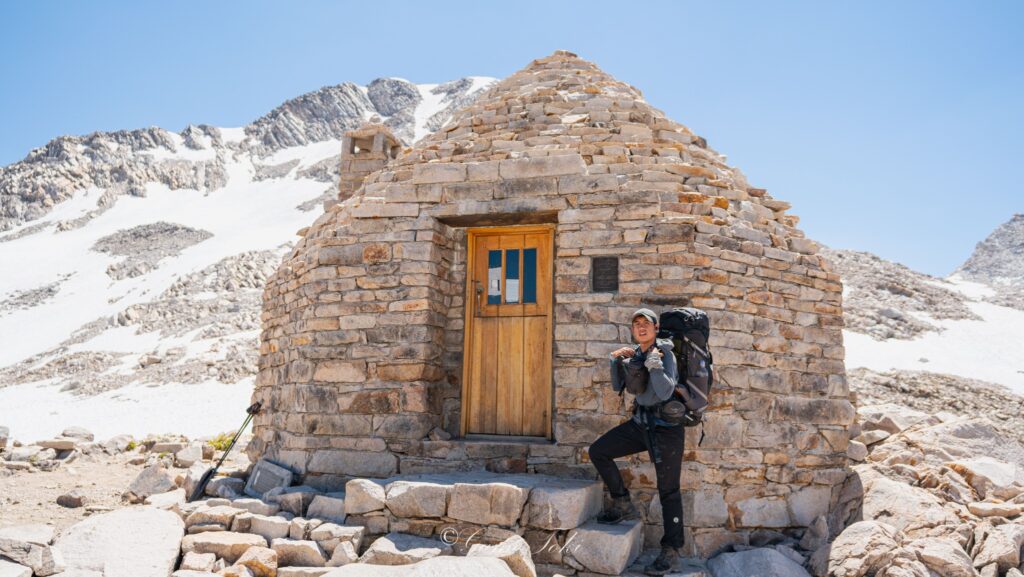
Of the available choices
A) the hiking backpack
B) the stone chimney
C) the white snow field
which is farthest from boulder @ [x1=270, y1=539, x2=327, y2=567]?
the white snow field

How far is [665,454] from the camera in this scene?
4.54 metres

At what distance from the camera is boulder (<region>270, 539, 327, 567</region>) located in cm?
485

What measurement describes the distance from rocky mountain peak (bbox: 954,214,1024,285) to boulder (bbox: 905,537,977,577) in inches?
1948

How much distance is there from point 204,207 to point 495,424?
66.7 metres

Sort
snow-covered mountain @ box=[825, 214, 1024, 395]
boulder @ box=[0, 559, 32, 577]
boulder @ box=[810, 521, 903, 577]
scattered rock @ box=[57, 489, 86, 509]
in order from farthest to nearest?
snow-covered mountain @ box=[825, 214, 1024, 395]
scattered rock @ box=[57, 489, 86, 509]
boulder @ box=[810, 521, 903, 577]
boulder @ box=[0, 559, 32, 577]

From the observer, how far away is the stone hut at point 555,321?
566cm

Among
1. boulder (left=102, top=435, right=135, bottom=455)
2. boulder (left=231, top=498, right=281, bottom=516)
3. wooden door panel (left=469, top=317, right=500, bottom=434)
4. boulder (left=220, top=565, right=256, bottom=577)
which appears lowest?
boulder (left=102, top=435, right=135, bottom=455)

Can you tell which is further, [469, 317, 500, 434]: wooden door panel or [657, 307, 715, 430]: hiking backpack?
[469, 317, 500, 434]: wooden door panel

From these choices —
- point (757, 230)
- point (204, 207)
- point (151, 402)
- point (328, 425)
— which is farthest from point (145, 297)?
point (757, 230)

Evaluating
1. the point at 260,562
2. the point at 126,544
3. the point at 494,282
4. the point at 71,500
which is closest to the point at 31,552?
the point at 126,544

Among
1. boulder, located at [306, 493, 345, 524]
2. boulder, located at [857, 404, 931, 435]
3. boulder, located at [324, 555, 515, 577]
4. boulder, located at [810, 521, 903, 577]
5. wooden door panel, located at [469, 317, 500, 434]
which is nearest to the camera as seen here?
boulder, located at [324, 555, 515, 577]

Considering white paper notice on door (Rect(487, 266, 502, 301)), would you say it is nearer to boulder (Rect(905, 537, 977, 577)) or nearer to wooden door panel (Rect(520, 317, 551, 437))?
wooden door panel (Rect(520, 317, 551, 437))

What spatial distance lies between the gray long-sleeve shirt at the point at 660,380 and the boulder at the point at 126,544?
3583 millimetres

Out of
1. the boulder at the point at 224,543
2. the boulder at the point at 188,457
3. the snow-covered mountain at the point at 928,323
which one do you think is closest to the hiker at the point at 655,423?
the boulder at the point at 224,543
